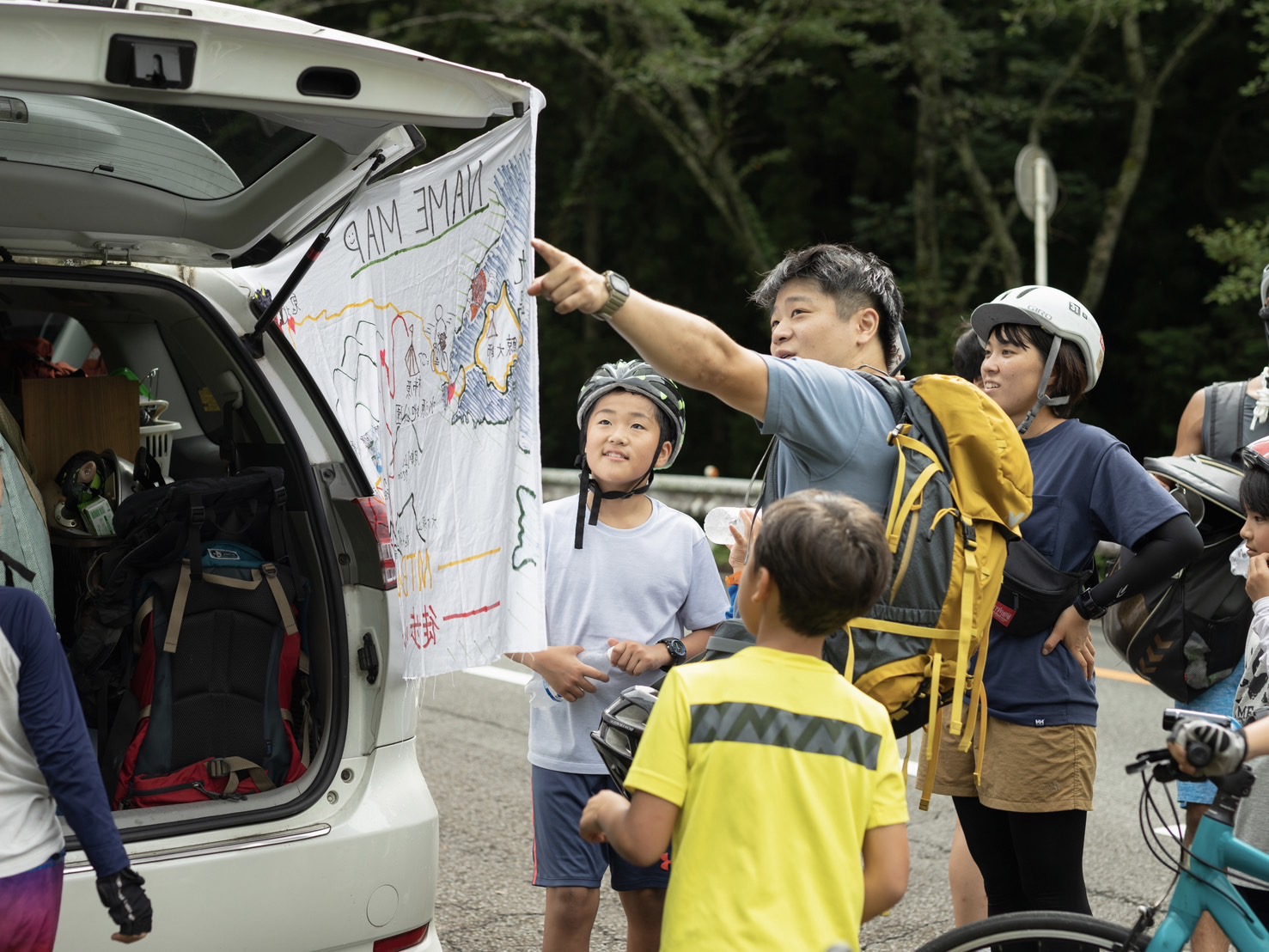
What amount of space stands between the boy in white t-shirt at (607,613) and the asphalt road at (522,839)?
1.03 m

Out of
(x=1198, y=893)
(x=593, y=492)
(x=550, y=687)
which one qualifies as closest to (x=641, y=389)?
(x=593, y=492)

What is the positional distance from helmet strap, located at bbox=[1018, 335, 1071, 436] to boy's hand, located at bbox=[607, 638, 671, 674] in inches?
40.1

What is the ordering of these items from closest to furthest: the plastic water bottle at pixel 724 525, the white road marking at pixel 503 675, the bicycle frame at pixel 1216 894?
the bicycle frame at pixel 1216 894, the plastic water bottle at pixel 724 525, the white road marking at pixel 503 675

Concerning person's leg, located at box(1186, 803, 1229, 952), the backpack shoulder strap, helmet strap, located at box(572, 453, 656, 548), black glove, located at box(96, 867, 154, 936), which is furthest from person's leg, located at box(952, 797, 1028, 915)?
black glove, located at box(96, 867, 154, 936)

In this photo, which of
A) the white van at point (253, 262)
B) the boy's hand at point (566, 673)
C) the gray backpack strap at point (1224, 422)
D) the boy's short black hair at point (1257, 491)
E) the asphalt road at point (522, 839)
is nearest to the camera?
the white van at point (253, 262)

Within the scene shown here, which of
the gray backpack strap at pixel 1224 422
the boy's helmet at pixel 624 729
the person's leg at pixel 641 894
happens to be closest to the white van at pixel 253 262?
the person's leg at pixel 641 894

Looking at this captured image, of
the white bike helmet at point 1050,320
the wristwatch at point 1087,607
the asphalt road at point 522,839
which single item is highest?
the white bike helmet at point 1050,320

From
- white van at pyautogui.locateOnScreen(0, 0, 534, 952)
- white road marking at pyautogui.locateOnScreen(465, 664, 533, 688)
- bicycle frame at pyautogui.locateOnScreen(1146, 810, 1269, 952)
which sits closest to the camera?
white van at pyautogui.locateOnScreen(0, 0, 534, 952)

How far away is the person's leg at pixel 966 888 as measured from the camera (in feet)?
11.7

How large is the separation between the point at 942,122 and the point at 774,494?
558 inches

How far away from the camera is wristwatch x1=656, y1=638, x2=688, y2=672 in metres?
3.33

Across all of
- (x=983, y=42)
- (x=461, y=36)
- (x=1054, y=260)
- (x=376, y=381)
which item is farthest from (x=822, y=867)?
(x=461, y=36)

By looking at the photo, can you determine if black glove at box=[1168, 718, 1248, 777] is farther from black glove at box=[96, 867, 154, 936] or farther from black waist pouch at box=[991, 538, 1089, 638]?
black glove at box=[96, 867, 154, 936]

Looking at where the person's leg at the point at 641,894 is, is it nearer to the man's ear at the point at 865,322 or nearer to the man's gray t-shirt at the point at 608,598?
the man's gray t-shirt at the point at 608,598
